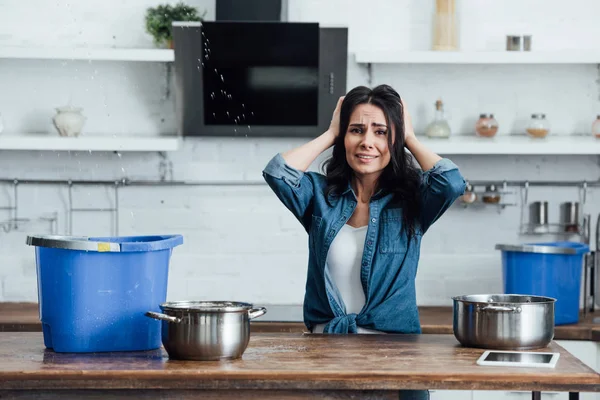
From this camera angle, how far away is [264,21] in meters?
4.43

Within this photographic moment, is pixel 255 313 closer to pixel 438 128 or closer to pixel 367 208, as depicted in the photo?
pixel 367 208

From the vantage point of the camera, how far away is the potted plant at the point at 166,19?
182 inches

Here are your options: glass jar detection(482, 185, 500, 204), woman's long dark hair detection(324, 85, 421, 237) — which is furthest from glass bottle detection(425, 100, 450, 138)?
woman's long dark hair detection(324, 85, 421, 237)

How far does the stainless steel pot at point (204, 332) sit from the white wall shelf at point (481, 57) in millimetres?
2388

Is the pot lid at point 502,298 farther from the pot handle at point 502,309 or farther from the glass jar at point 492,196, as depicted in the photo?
the glass jar at point 492,196

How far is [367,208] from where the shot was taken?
10.0ft

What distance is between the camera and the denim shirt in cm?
293

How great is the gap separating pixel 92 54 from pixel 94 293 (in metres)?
2.21

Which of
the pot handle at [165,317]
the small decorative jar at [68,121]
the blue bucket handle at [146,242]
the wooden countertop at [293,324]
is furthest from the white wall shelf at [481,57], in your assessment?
the pot handle at [165,317]

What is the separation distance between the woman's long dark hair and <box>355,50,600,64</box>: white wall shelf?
1.47 metres

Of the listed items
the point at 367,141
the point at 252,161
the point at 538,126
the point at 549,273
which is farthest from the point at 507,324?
the point at 252,161

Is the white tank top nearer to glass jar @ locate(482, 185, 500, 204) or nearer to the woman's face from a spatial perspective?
the woman's face

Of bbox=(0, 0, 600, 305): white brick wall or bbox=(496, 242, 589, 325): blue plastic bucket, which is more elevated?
bbox=(0, 0, 600, 305): white brick wall

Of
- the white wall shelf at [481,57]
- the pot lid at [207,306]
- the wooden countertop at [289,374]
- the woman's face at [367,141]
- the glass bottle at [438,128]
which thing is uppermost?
the white wall shelf at [481,57]
